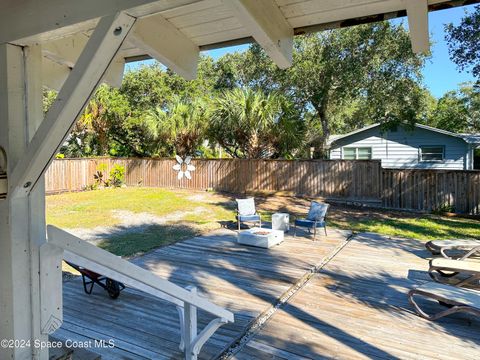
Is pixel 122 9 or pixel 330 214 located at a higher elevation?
pixel 122 9

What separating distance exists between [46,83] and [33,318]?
5.82 feet

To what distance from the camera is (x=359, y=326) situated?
358cm

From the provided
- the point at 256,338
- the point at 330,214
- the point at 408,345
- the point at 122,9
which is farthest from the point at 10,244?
the point at 330,214

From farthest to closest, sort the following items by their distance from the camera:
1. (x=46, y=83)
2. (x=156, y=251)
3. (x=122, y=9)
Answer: (x=156, y=251) < (x=46, y=83) < (x=122, y=9)

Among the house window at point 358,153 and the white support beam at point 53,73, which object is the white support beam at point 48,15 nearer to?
the white support beam at point 53,73

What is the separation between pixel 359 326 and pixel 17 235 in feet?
11.1

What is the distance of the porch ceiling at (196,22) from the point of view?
3.99 feet

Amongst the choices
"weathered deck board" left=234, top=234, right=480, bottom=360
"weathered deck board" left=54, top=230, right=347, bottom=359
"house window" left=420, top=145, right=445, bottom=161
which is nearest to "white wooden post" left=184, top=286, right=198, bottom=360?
"weathered deck board" left=54, top=230, right=347, bottom=359

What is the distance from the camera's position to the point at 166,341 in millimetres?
3262

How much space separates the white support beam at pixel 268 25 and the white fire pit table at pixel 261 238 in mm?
5143

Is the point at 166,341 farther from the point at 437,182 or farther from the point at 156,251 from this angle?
the point at 437,182

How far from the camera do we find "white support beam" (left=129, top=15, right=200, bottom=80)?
1.71 metres

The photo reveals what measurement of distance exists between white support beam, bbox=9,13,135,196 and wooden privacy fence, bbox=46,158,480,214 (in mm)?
12058

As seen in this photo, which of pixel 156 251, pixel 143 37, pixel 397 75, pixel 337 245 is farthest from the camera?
pixel 397 75
